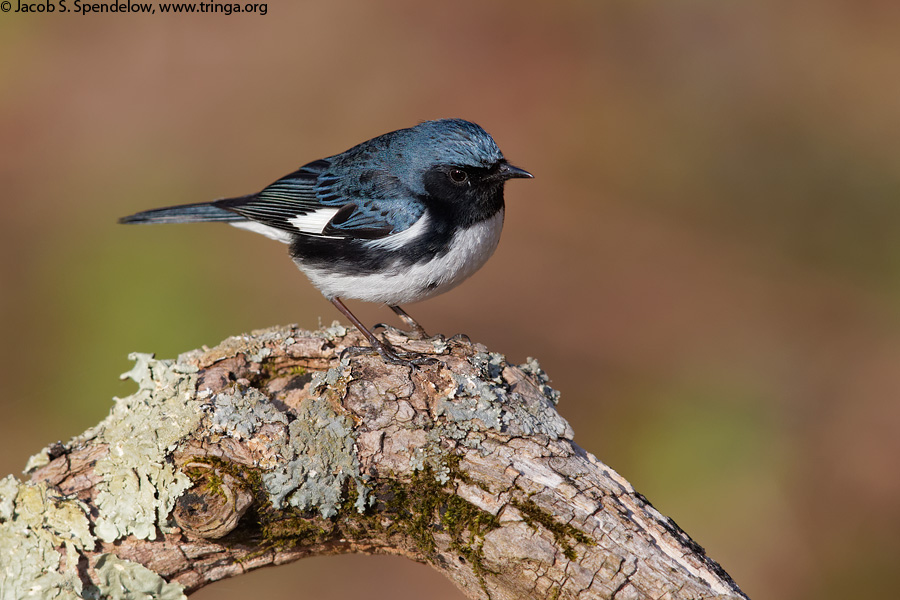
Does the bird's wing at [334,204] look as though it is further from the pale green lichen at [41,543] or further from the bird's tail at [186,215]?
the pale green lichen at [41,543]

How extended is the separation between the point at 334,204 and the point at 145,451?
189 cm

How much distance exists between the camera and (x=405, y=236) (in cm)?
414

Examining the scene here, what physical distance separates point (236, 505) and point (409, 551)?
2.64 ft

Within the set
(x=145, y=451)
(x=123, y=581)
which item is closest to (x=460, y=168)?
(x=145, y=451)

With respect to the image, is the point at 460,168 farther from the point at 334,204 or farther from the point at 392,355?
the point at 392,355

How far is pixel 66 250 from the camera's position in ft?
23.1

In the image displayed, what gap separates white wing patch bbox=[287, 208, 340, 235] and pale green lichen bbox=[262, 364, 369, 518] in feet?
5.07

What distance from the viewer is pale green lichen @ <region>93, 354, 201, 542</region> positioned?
10.2 ft

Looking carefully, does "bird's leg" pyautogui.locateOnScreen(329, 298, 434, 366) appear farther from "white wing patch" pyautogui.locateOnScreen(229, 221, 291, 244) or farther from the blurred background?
the blurred background

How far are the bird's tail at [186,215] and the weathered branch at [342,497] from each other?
5.73ft

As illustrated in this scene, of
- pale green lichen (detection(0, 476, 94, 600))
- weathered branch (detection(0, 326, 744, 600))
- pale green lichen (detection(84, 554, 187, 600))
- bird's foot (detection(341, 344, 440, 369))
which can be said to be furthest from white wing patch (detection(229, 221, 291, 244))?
pale green lichen (detection(84, 554, 187, 600))

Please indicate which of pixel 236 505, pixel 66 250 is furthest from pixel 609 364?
pixel 66 250

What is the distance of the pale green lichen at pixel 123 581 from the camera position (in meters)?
3.17

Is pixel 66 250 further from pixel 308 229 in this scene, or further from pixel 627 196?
pixel 627 196
